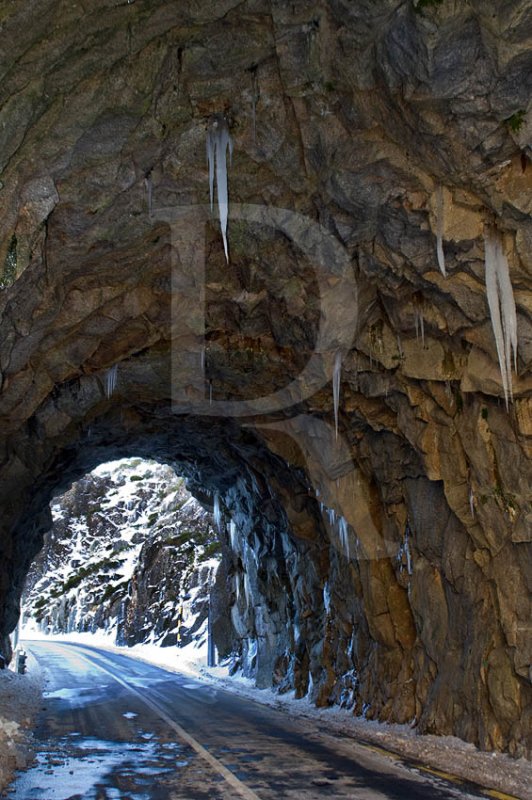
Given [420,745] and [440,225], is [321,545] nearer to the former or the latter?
[420,745]

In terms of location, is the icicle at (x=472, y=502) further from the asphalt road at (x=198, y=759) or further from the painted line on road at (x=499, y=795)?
the painted line on road at (x=499, y=795)

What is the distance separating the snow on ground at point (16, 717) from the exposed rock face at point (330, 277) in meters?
5.51

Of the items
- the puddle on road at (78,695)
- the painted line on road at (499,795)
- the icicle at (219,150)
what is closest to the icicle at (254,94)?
the icicle at (219,150)

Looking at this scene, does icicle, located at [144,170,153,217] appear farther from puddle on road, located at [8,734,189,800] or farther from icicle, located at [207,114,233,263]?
puddle on road, located at [8,734,189,800]

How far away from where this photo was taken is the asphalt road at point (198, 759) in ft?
24.5

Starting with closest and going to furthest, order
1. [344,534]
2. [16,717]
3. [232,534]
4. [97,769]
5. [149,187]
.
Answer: [97,769] < [149,187] < [16,717] < [344,534] < [232,534]

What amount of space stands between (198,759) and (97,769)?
143 cm

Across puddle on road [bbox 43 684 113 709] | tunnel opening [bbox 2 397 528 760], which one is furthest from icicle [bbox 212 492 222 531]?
puddle on road [bbox 43 684 113 709]

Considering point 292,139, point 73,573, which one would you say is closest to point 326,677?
point 292,139

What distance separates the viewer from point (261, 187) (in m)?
11.1

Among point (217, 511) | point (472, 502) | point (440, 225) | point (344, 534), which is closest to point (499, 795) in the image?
point (472, 502)

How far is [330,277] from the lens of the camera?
12.4m

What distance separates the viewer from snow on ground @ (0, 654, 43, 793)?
8.70m

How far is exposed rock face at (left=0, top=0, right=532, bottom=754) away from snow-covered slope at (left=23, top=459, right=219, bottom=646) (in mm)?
26489
